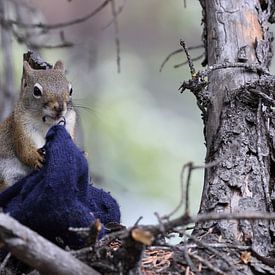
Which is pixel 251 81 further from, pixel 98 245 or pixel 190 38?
pixel 190 38

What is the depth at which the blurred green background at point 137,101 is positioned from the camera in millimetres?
4633

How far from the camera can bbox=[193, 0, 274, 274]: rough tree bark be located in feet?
7.60

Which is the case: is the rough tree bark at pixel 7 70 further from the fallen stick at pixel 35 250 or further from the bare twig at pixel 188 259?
the fallen stick at pixel 35 250

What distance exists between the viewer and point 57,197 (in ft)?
7.07

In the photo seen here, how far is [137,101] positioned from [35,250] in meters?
3.39

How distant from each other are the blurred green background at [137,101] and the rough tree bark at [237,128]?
1.61 metres

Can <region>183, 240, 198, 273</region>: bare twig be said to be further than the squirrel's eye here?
No

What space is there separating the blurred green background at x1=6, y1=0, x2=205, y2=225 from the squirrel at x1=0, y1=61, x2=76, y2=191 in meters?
1.53

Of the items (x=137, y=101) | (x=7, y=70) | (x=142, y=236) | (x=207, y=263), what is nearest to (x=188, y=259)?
(x=207, y=263)

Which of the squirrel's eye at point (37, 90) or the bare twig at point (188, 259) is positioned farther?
the squirrel's eye at point (37, 90)

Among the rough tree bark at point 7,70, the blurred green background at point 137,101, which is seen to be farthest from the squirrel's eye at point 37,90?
the blurred green background at point 137,101

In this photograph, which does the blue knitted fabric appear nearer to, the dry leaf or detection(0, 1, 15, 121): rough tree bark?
the dry leaf

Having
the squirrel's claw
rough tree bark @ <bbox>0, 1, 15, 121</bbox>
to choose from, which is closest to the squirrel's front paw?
the squirrel's claw

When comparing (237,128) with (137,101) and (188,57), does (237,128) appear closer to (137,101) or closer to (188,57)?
(188,57)
